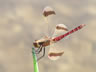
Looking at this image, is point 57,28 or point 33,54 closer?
point 33,54

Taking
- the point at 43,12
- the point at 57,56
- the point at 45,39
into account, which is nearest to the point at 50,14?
the point at 43,12

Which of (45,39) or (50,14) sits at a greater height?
(50,14)

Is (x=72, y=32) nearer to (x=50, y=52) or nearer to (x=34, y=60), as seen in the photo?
(x=50, y=52)

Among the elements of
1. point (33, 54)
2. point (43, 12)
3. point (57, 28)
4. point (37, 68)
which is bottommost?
point (37, 68)

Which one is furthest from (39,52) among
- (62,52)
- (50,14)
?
(50,14)

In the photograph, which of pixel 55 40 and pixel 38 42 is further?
pixel 55 40

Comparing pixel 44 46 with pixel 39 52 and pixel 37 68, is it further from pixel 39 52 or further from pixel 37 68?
pixel 37 68

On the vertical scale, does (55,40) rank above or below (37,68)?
above
